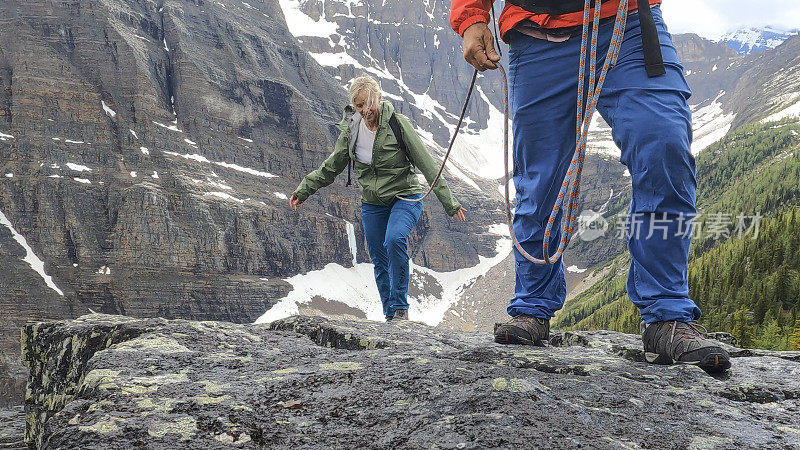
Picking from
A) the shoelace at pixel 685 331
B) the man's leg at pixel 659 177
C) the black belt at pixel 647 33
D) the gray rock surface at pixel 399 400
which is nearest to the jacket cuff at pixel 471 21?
the black belt at pixel 647 33

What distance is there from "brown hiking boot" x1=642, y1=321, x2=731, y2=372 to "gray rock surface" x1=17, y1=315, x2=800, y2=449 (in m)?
0.08

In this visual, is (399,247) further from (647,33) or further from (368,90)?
(647,33)

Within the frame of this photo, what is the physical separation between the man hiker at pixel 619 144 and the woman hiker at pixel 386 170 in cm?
334

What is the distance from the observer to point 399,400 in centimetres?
257

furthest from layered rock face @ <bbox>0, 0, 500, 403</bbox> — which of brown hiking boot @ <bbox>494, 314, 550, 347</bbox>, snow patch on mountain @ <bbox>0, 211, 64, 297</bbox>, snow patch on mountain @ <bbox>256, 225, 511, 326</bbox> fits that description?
brown hiking boot @ <bbox>494, 314, 550, 347</bbox>

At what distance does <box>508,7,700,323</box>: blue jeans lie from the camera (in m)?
3.42

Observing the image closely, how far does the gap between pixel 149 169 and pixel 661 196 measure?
14217 centimetres

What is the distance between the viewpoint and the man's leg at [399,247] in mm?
7594

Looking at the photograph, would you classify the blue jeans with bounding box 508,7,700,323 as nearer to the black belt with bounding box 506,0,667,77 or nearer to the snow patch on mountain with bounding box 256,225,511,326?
the black belt with bounding box 506,0,667,77

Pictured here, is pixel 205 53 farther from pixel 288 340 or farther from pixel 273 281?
pixel 288 340

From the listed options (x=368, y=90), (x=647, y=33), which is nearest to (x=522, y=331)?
(x=647, y=33)

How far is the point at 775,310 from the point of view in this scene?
3475 centimetres

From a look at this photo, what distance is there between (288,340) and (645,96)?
308 centimetres

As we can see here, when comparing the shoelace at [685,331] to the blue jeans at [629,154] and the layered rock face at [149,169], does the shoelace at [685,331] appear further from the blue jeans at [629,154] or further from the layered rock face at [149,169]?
the layered rock face at [149,169]
